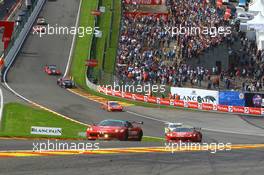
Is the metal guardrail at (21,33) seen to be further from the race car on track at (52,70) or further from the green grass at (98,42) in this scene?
the green grass at (98,42)

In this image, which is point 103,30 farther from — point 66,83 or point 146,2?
point 66,83

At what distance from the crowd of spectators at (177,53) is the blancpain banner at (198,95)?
232cm

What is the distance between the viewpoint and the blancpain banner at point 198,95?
172 feet

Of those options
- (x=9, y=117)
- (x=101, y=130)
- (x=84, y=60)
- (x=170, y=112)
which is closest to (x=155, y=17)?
(x=84, y=60)

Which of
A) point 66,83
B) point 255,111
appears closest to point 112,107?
point 66,83

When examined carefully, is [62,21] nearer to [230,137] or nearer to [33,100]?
[33,100]

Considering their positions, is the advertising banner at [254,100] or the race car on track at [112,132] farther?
the advertising banner at [254,100]

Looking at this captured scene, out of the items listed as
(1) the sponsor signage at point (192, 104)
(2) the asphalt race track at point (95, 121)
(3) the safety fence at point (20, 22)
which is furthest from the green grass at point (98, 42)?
(1) the sponsor signage at point (192, 104)

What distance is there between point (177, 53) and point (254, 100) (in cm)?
1109

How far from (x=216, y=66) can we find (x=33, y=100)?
19197mm

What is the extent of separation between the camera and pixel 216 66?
61688mm

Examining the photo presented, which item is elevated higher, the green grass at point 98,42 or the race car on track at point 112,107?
the green grass at point 98,42

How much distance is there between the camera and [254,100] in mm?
52531

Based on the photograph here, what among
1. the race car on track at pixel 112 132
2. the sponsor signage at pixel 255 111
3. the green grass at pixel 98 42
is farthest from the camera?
the green grass at pixel 98 42
